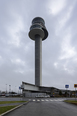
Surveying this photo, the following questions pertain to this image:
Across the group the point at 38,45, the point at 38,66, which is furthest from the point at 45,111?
the point at 38,45

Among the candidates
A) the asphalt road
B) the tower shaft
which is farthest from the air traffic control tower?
the asphalt road

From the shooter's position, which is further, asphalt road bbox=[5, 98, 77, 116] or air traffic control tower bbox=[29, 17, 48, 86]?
air traffic control tower bbox=[29, 17, 48, 86]

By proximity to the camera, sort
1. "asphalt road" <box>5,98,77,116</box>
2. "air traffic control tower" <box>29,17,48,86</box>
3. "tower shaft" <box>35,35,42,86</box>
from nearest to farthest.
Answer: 1. "asphalt road" <box>5,98,77,116</box>
2. "tower shaft" <box>35,35,42,86</box>
3. "air traffic control tower" <box>29,17,48,86</box>

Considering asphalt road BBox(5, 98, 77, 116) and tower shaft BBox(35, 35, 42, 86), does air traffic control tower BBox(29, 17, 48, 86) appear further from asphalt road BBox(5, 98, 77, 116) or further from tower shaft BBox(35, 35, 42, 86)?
asphalt road BBox(5, 98, 77, 116)

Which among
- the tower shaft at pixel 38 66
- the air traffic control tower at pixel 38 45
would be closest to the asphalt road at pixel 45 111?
the tower shaft at pixel 38 66

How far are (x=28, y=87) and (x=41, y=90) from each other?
1712 centimetres

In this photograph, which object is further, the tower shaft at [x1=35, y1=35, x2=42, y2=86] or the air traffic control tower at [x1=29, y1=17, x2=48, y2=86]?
the air traffic control tower at [x1=29, y1=17, x2=48, y2=86]

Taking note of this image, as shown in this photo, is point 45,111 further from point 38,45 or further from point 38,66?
point 38,45

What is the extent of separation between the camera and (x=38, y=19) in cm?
8294

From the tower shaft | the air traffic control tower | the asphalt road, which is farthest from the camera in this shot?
the air traffic control tower

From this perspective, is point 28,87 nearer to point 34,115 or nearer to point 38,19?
point 34,115

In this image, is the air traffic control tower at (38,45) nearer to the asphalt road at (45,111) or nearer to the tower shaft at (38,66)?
the tower shaft at (38,66)

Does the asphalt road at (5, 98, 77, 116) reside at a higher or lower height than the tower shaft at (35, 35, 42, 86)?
lower

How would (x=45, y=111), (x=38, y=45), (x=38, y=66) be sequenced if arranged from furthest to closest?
(x=38, y=45), (x=38, y=66), (x=45, y=111)
